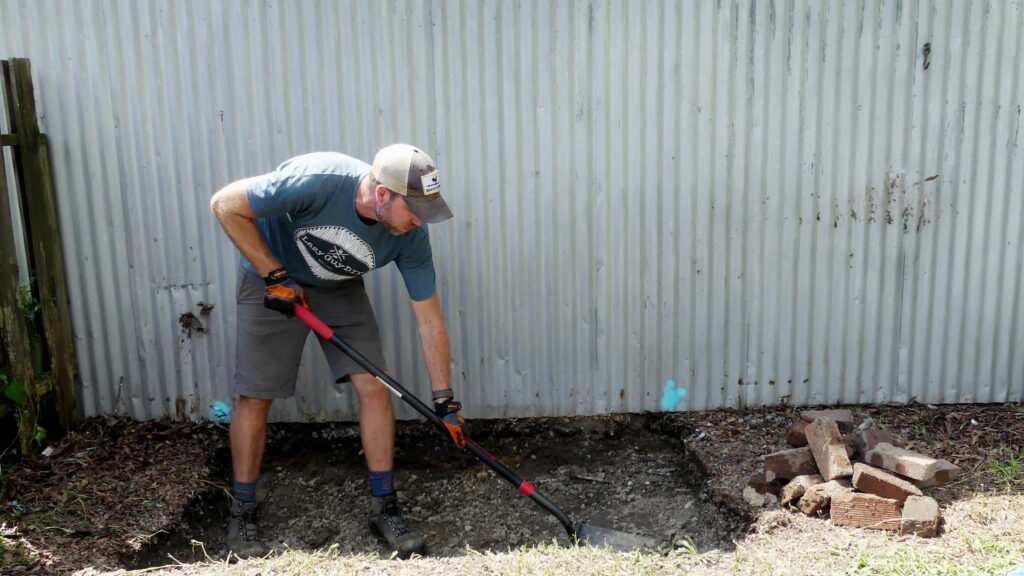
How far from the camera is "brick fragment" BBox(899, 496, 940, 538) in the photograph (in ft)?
10.5

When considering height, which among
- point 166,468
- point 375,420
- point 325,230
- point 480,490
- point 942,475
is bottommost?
point 480,490

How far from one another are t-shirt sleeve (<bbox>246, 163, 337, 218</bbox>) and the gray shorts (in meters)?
0.46

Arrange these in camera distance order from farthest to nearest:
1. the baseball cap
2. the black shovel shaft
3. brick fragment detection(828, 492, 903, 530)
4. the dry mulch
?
1. the black shovel shaft
2. the dry mulch
3. brick fragment detection(828, 492, 903, 530)
4. the baseball cap

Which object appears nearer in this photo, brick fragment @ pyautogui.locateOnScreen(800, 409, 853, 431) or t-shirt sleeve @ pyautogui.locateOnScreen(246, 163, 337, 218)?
t-shirt sleeve @ pyautogui.locateOnScreen(246, 163, 337, 218)

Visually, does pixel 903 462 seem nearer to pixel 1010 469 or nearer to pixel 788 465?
pixel 788 465

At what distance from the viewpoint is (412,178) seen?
3174 millimetres

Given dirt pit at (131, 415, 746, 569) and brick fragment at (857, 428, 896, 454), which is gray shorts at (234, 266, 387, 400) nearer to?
dirt pit at (131, 415, 746, 569)

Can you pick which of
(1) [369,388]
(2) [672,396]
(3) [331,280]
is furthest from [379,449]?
(2) [672,396]

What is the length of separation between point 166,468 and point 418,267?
1.72 m

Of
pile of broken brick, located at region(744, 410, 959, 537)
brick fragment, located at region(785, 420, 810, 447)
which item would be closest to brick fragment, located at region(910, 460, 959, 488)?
pile of broken brick, located at region(744, 410, 959, 537)

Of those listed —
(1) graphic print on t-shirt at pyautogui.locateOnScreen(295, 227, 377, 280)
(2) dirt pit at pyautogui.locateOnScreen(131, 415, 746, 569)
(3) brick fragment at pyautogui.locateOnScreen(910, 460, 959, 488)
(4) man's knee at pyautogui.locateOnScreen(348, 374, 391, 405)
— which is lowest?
(2) dirt pit at pyautogui.locateOnScreen(131, 415, 746, 569)

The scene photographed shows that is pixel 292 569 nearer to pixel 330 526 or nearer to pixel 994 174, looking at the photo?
pixel 330 526

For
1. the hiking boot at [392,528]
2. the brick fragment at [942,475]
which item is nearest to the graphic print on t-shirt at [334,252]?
the hiking boot at [392,528]

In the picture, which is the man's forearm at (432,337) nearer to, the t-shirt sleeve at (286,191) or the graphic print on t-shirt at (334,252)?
the graphic print on t-shirt at (334,252)
